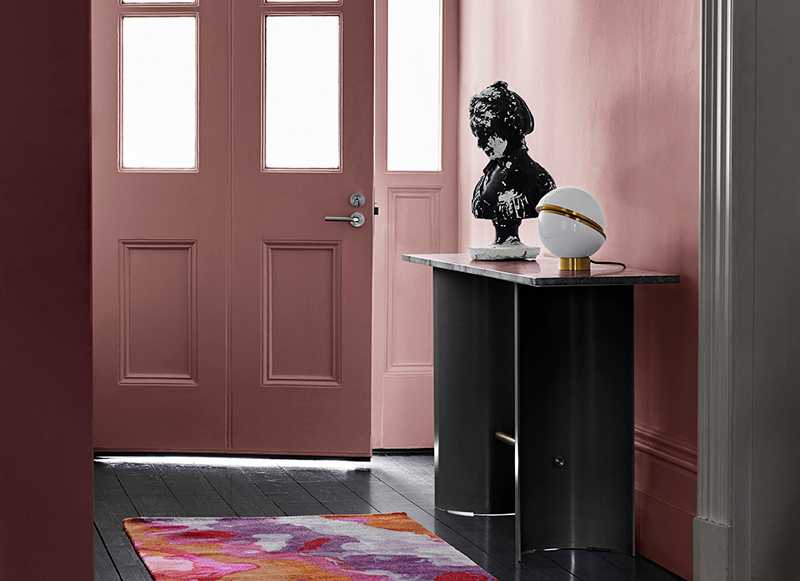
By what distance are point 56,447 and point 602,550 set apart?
2.05m

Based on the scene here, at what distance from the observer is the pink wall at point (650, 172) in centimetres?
213

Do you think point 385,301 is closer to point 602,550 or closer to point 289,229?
point 289,229

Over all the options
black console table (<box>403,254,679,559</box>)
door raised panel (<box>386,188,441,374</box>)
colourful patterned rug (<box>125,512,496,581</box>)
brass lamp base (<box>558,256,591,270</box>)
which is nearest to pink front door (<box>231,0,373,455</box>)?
door raised panel (<box>386,188,441,374</box>)

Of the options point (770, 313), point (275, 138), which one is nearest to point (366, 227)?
point (275, 138)

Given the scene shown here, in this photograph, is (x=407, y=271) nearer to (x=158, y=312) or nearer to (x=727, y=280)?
Answer: (x=158, y=312)

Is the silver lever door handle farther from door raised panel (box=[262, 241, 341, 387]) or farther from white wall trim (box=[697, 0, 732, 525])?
white wall trim (box=[697, 0, 732, 525])

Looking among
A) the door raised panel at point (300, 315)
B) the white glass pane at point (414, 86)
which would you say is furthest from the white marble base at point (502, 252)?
the white glass pane at point (414, 86)

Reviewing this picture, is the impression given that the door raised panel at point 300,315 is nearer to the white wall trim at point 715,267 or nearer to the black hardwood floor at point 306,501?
the black hardwood floor at point 306,501

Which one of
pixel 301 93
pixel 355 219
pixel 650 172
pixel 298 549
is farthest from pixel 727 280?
pixel 301 93

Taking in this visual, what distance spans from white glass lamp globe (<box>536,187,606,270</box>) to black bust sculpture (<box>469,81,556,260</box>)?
1.07 feet

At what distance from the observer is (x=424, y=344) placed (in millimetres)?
3730

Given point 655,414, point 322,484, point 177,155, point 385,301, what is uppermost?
point 177,155

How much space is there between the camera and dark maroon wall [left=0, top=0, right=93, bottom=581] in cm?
50

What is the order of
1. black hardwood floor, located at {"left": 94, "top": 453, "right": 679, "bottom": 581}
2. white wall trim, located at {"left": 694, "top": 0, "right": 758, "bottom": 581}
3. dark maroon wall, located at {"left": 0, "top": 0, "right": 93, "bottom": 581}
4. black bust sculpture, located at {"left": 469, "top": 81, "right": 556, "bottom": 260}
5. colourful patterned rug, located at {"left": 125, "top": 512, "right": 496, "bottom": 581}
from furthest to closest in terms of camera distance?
black bust sculpture, located at {"left": 469, "top": 81, "right": 556, "bottom": 260} < black hardwood floor, located at {"left": 94, "top": 453, "right": 679, "bottom": 581} < colourful patterned rug, located at {"left": 125, "top": 512, "right": 496, "bottom": 581} < white wall trim, located at {"left": 694, "top": 0, "right": 758, "bottom": 581} < dark maroon wall, located at {"left": 0, "top": 0, "right": 93, "bottom": 581}
